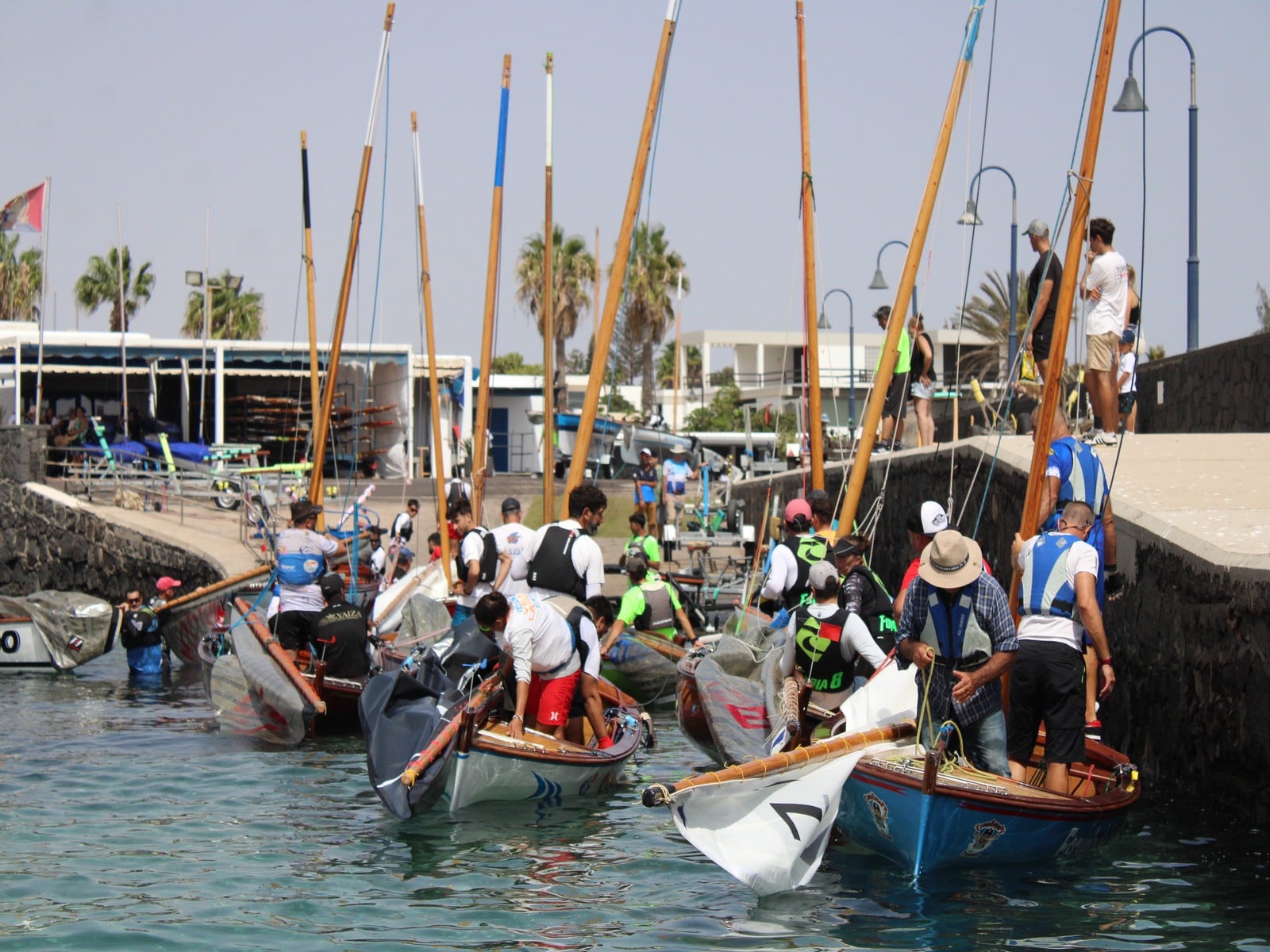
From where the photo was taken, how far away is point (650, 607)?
16.0 m

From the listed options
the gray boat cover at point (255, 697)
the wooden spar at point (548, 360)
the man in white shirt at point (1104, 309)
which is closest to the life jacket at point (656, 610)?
the wooden spar at point (548, 360)

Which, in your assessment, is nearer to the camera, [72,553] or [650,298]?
[72,553]

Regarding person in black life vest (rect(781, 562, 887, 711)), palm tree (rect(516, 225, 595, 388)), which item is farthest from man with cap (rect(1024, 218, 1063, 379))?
palm tree (rect(516, 225, 595, 388))

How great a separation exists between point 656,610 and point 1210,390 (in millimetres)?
8075

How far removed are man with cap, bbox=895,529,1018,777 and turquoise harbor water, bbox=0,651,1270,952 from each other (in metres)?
0.88

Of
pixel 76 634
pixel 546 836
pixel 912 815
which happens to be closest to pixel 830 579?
pixel 912 815

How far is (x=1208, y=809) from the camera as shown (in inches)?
385

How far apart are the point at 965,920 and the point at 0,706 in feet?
45.1

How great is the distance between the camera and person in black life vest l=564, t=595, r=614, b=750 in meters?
10.9

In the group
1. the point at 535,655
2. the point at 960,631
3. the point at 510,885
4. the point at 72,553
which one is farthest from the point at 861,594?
the point at 72,553

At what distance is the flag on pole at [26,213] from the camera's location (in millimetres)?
34094

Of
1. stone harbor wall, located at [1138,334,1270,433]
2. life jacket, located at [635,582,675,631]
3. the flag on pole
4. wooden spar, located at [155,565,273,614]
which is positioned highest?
the flag on pole

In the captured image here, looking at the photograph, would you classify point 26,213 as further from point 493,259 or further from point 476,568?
point 476,568

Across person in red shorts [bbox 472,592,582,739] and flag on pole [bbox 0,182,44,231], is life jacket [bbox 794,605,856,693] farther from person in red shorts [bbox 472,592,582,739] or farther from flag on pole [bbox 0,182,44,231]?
flag on pole [bbox 0,182,44,231]
